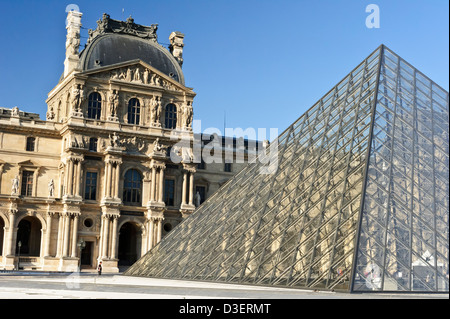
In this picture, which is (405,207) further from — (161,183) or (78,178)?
(161,183)

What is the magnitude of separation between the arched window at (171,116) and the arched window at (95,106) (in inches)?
226

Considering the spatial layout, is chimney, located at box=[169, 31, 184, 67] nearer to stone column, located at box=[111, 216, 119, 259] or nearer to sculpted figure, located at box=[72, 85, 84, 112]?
sculpted figure, located at box=[72, 85, 84, 112]

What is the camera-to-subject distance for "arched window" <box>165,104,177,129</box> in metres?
56.3

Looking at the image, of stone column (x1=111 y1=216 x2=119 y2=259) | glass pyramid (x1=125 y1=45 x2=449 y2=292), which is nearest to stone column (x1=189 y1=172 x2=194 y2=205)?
stone column (x1=111 y1=216 x2=119 y2=259)

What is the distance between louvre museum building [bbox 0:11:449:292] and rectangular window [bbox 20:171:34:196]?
0.11 metres

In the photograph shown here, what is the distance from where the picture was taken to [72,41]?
56.2 metres

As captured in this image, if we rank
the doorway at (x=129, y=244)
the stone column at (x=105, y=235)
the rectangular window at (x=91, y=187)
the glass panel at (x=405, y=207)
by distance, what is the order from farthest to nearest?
1. the doorway at (x=129, y=244)
2. the rectangular window at (x=91, y=187)
3. the stone column at (x=105, y=235)
4. the glass panel at (x=405, y=207)

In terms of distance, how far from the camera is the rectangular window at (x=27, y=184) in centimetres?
5194

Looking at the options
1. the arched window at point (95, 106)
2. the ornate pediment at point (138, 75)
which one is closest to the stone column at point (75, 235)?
Result: the arched window at point (95, 106)

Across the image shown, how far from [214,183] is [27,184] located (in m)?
16.3

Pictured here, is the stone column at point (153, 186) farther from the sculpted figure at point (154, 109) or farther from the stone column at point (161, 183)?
the sculpted figure at point (154, 109)

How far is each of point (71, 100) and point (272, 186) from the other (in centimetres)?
2846
